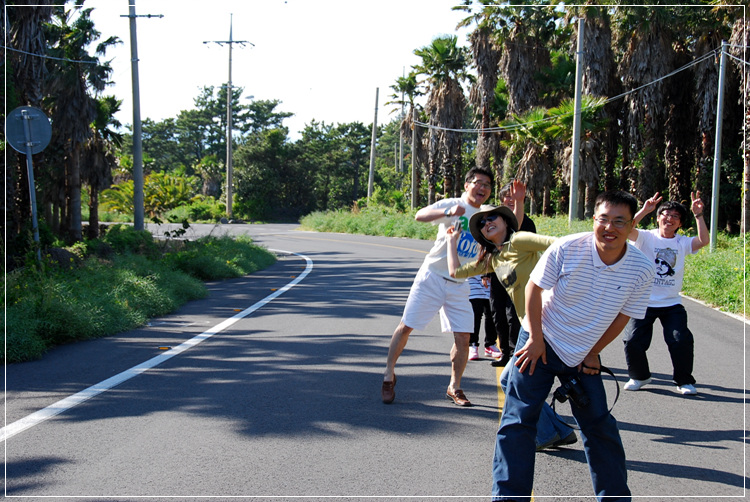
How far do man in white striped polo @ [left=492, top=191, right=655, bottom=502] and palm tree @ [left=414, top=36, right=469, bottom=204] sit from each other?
38637 mm

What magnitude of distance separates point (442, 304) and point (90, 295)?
19.0 feet

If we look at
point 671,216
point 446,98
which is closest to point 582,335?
point 671,216

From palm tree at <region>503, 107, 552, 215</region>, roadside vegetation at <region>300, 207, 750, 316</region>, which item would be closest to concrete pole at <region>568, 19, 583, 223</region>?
roadside vegetation at <region>300, 207, 750, 316</region>

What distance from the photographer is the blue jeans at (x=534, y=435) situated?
3.45 meters

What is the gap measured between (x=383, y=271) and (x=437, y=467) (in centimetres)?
1444

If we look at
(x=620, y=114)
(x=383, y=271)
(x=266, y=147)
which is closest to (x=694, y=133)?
(x=620, y=114)

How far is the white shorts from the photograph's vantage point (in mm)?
5747

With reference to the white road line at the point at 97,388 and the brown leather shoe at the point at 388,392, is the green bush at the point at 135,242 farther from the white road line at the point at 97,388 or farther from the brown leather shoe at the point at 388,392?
the brown leather shoe at the point at 388,392

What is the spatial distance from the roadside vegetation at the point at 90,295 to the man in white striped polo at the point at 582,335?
225 inches

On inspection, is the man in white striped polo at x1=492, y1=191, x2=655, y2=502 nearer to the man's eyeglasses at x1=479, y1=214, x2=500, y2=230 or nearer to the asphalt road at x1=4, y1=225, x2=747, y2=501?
the asphalt road at x1=4, y1=225, x2=747, y2=501

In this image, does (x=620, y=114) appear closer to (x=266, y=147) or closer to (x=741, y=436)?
(x=741, y=436)

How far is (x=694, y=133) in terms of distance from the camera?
32.4 metres

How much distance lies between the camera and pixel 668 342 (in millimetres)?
6250

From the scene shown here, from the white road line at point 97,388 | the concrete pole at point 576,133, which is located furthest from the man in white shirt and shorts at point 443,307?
the concrete pole at point 576,133
